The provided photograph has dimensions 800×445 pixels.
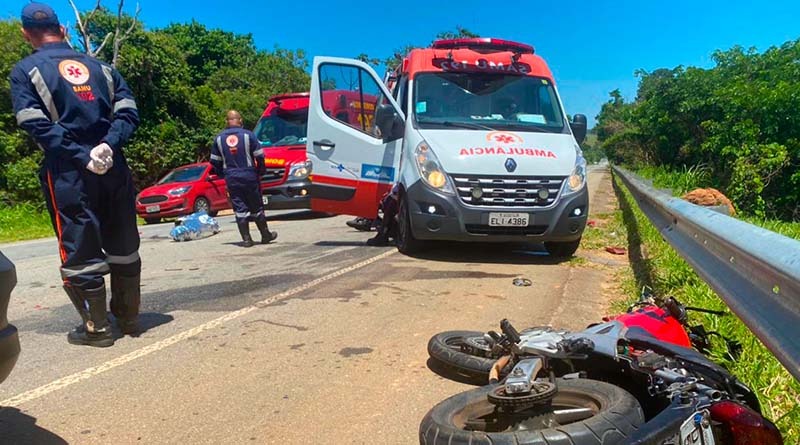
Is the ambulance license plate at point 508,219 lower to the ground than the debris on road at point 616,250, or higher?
higher

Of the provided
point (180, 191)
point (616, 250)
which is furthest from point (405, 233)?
point (180, 191)

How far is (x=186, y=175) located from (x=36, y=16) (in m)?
13.0

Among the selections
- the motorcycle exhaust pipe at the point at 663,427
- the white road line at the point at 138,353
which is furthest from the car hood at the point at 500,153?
the motorcycle exhaust pipe at the point at 663,427

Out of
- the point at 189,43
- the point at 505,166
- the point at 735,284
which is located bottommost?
the point at 735,284

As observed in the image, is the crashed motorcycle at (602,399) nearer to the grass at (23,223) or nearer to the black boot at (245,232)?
the black boot at (245,232)

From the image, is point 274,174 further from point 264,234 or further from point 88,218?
point 88,218

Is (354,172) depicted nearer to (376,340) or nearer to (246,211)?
(246,211)

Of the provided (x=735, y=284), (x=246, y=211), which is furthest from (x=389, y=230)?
Result: (x=735, y=284)

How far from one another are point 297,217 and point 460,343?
10.6 metres

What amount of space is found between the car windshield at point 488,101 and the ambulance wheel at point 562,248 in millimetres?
1300

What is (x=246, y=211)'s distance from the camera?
8.10m

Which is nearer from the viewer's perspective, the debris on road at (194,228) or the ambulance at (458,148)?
the ambulance at (458,148)

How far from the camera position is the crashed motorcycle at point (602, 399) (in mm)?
1772

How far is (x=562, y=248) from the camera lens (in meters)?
6.94
